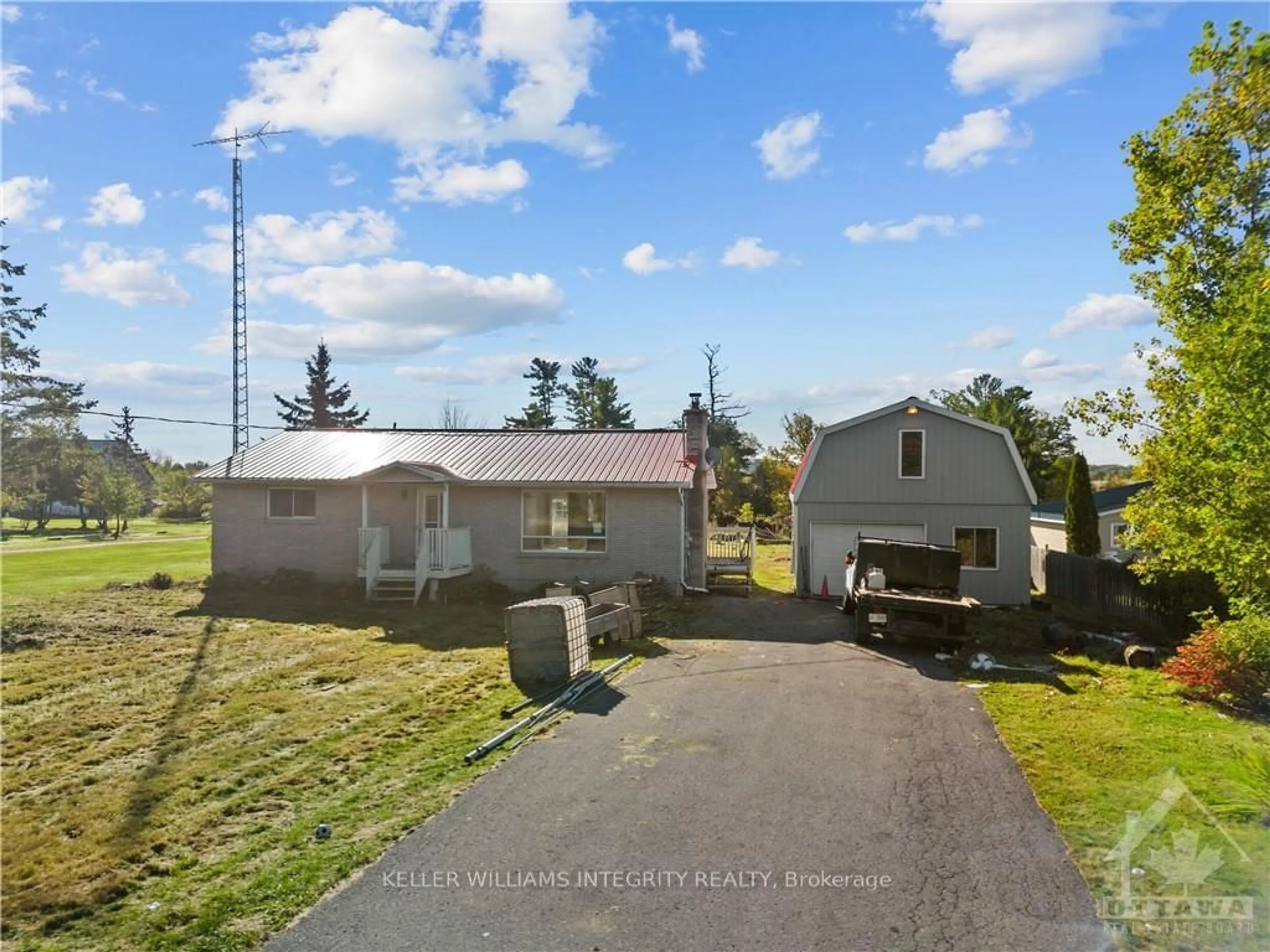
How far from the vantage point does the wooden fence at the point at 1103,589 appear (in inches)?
640

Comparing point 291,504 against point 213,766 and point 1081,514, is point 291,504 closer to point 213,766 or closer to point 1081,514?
point 213,766

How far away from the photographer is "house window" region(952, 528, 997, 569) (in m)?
19.0

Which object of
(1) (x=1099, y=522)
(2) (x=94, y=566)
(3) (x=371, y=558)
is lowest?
(2) (x=94, y=566)

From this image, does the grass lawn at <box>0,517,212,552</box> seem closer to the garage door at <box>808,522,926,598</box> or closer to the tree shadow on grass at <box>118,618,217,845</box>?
the tree shadow on grass at <box>118,618,217,845</box>

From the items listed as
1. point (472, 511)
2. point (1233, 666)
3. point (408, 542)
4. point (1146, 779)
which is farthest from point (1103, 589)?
point (408, 542)

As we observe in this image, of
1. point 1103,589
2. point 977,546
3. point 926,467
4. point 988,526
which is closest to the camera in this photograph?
point 1103,589

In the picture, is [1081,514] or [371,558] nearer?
[371,558]

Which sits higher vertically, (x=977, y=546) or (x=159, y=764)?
(x=977, y=546)

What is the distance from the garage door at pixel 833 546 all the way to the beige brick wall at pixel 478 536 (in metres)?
3.81

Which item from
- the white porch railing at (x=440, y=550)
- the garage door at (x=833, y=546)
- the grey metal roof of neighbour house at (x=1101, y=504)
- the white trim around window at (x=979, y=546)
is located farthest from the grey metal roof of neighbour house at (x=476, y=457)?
the grey metal roof of neighbour house at (x=1101, y=504)

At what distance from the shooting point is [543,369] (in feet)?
209

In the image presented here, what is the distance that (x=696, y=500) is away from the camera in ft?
65.4

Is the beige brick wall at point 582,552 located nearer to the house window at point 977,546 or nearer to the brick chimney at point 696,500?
the brick chimney at point 696,500

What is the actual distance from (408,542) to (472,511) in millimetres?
2063
